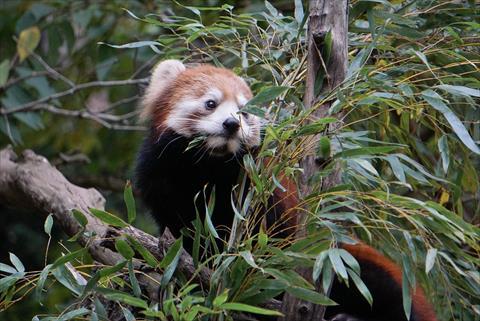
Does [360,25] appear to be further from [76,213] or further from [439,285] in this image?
[76,213]

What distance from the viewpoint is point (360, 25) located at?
406cm

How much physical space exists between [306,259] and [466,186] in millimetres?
1706

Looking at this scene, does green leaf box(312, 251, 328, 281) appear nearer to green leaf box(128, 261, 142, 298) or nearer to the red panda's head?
green leaf box(128, 261, 142, 298)

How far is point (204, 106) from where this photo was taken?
14.0 ft

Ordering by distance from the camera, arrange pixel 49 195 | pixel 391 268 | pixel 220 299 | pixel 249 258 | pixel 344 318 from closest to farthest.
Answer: pixel 220 299
pixel 249 258
pixel 344 318
pixel 391 268
pixel 49 195

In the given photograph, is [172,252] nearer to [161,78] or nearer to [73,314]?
[73,314]

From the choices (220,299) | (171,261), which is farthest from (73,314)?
(220,299)

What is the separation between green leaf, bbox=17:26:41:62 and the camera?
6074 mm

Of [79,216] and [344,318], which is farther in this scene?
[344,318]

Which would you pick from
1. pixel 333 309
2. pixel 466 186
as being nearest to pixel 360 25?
pixel 466 186

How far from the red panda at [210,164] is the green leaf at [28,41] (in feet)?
5.97

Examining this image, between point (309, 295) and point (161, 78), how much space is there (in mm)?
2007

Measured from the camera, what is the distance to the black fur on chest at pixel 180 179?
13.6 feet

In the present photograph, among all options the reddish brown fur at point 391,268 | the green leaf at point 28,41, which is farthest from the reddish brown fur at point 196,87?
the green leaf at point 28,41
